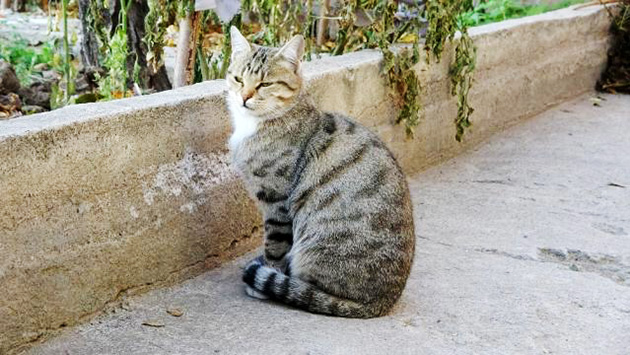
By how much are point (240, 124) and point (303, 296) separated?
0.75 m

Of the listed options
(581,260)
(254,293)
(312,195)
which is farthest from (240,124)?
(581,260)

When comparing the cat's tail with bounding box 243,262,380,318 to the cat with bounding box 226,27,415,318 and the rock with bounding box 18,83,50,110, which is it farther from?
the rock with bounding box 18,83,50,110

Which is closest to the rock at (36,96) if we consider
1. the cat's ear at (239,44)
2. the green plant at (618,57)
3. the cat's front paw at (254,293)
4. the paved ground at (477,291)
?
the cat's ear at (239,44)

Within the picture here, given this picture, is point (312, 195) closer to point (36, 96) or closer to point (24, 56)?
point (36, 96)

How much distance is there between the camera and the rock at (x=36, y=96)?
475cm

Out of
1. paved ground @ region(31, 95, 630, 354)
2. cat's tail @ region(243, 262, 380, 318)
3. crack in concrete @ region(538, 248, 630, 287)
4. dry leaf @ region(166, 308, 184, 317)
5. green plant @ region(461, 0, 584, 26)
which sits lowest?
crack in concrete @ region(538, 248, 630, 287)

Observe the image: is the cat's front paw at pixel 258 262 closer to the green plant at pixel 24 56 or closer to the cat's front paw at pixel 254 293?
the cat's front paw at pixel 254 293

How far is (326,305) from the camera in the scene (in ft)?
10.3

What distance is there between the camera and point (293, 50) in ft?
11.1

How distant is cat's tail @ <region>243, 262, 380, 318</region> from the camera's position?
314 cm

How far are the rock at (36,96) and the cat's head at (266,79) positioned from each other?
1.74 metres

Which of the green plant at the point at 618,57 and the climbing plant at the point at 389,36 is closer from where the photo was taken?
the climbing plant at the point at 389,36

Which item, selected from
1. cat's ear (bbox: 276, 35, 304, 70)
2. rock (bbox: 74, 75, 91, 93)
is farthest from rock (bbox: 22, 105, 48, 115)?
cat's ear (bbox: 276, 35, 304, 70)

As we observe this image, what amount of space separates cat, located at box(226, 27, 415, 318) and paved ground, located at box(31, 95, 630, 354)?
11cm
